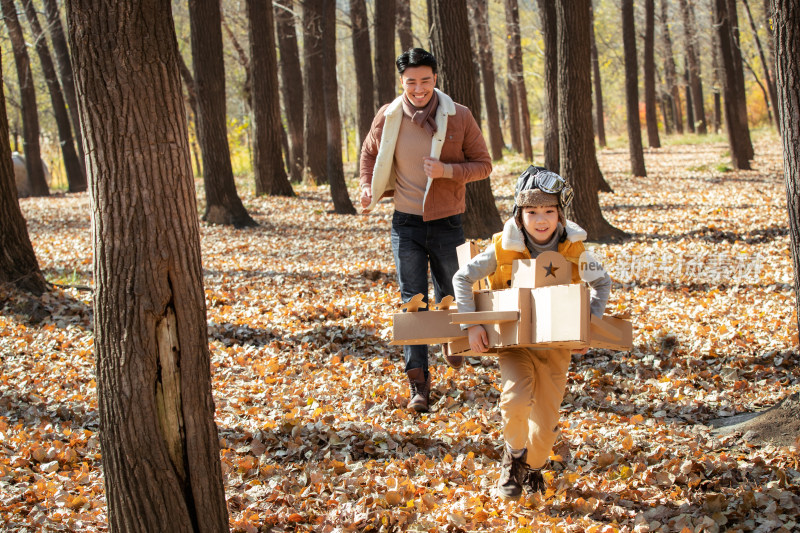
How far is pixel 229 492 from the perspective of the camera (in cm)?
411

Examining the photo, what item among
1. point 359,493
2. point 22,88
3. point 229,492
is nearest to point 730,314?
point 359,493

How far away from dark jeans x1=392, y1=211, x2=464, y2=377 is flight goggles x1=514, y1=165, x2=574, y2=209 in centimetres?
144

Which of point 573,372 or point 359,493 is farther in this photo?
point 573,372

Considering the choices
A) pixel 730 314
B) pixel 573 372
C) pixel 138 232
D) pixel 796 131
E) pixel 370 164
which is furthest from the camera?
pixel 730 314

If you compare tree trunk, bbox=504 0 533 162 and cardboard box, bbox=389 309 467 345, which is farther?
tree trunk, bbox=504 0 533 162

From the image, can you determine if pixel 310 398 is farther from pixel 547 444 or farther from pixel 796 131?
pixel 796 131

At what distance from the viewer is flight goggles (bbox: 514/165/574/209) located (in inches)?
144

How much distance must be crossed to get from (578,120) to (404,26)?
13.5 m

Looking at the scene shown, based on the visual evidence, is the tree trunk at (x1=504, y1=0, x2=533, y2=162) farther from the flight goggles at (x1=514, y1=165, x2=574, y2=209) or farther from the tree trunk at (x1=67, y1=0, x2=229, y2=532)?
the tree trunk at (x1=67, y1=0, x2=229, y2=532)

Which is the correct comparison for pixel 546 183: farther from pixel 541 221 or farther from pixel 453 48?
pixel 453 48

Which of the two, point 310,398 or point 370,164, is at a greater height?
point 370,164

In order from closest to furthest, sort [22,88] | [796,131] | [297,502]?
1. [297,502]
2. [796,131]
3. [22,88]

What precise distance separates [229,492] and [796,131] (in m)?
3.96

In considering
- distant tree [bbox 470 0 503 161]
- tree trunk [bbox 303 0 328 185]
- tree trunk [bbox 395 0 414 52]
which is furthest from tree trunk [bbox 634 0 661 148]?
tree trunk [bbox 303 0 328 185]
